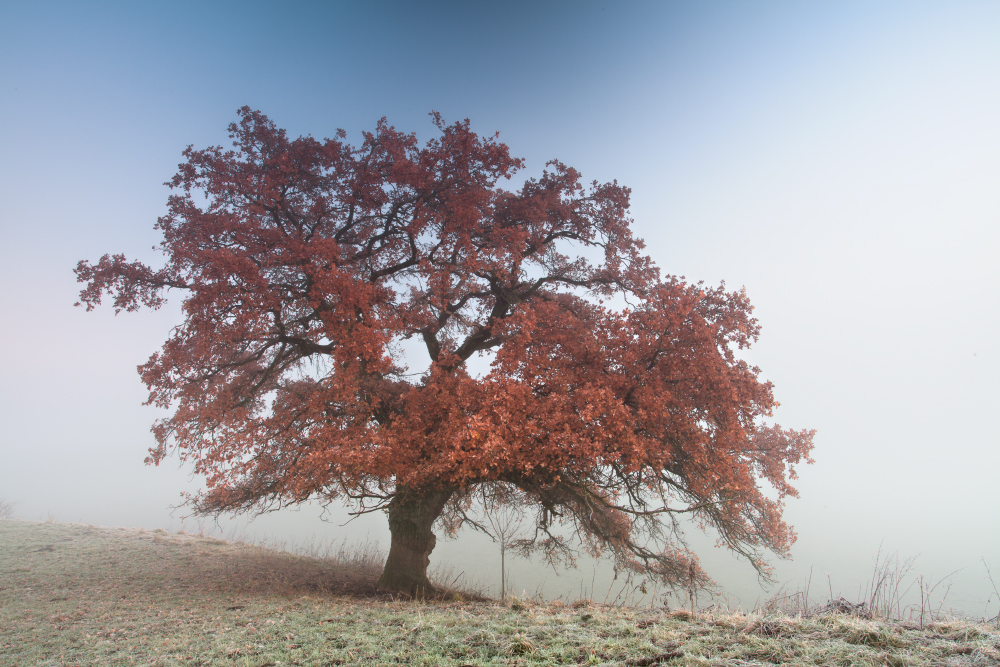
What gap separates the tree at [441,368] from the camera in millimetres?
7590

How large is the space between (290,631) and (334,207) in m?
7.68

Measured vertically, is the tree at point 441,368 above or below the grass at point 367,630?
above

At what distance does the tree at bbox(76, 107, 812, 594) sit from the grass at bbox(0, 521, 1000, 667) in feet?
5.65

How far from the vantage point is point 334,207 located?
33.4 ft

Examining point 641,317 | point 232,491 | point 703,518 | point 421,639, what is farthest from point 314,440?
point 703,518

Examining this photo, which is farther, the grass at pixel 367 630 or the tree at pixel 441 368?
the tree at pixel 441 368

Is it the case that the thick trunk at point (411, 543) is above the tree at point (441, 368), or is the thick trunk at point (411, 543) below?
below

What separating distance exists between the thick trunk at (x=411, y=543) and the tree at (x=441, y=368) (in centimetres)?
5

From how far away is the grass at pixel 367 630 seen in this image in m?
3.93

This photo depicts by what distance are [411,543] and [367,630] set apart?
14.3 ft

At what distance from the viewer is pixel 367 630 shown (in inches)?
217

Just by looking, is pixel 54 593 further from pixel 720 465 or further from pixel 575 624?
pixel 720 465

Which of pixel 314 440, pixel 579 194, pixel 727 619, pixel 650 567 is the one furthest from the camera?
pixel 579 194

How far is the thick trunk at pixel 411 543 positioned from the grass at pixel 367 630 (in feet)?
2.04
